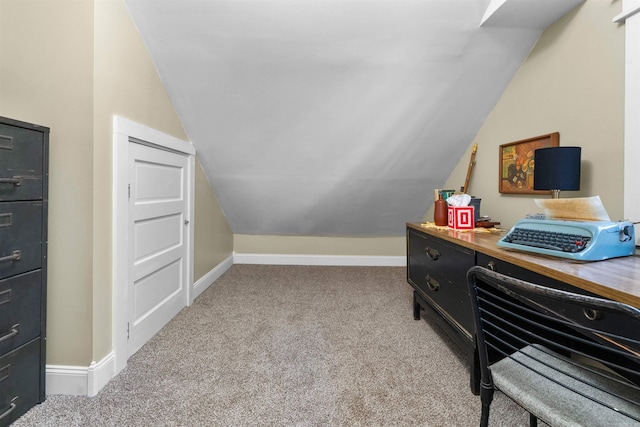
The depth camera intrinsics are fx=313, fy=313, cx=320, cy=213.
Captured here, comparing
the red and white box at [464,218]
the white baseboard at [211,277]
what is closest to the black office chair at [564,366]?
the red and white box at [464,218]

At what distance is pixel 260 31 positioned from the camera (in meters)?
1.94

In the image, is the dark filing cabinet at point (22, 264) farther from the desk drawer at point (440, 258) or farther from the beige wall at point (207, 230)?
the desk drawer at point (440, 258)

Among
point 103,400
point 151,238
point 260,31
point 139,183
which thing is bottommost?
point 103,400

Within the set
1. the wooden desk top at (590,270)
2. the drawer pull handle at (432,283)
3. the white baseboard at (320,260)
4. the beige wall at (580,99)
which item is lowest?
the white baseboard at (320,260)

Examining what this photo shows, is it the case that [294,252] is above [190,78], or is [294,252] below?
below

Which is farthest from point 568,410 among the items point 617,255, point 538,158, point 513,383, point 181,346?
point 181,346

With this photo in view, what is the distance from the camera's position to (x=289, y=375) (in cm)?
168

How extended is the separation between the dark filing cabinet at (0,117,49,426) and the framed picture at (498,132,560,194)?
2.63 m

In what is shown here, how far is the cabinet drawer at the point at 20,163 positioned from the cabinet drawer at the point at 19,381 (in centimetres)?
65

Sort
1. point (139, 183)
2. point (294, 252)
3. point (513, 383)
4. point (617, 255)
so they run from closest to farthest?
point (513, 383), point (617, 255), point (139, 183), point (294, 252)

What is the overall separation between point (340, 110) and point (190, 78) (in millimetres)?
1113

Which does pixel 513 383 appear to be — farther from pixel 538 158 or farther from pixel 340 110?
pixel 340 110

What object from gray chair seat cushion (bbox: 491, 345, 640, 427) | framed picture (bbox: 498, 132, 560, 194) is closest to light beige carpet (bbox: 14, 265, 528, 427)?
gray chair seat cushion (bbox: 491, 345, 640, 427)

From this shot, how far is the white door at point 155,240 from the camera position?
187 cm
